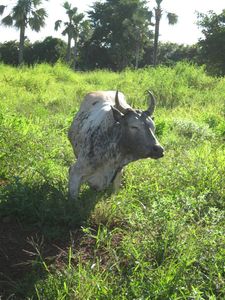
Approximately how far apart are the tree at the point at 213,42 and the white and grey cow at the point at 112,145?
9496 millimetres

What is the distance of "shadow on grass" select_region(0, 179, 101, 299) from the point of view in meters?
3.17

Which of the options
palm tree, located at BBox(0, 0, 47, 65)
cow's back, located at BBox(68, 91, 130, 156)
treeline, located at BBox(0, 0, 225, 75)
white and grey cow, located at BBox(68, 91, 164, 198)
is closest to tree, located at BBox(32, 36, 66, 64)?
treeline, located at BBox(0, 0, 225, 75)

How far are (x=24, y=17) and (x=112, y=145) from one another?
75.7ft

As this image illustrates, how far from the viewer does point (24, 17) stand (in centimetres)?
2545

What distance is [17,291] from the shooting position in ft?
9.57

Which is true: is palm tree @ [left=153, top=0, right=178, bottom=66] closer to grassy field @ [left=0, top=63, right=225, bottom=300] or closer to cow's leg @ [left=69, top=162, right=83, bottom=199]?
grassy field @ [left=0, top=63, right=225, bottom=300]

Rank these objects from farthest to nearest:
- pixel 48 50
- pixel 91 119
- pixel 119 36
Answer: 1. pixel 119 36
2. pixel 48 50
3. pixel 91 119

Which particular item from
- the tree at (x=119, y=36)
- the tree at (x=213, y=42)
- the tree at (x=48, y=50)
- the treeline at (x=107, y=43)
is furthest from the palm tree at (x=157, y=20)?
the tree at (x=213, y=42)

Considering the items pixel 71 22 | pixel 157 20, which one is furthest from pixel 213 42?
pixel 71 22

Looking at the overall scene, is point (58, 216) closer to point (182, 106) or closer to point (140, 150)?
point (140, 150)

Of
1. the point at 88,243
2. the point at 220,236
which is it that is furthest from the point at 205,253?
the point at 88,243

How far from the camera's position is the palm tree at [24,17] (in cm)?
2505

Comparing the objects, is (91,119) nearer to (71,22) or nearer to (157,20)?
(157,20)

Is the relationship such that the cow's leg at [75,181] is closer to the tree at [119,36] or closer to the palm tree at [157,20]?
the palm tree at [157,20]
